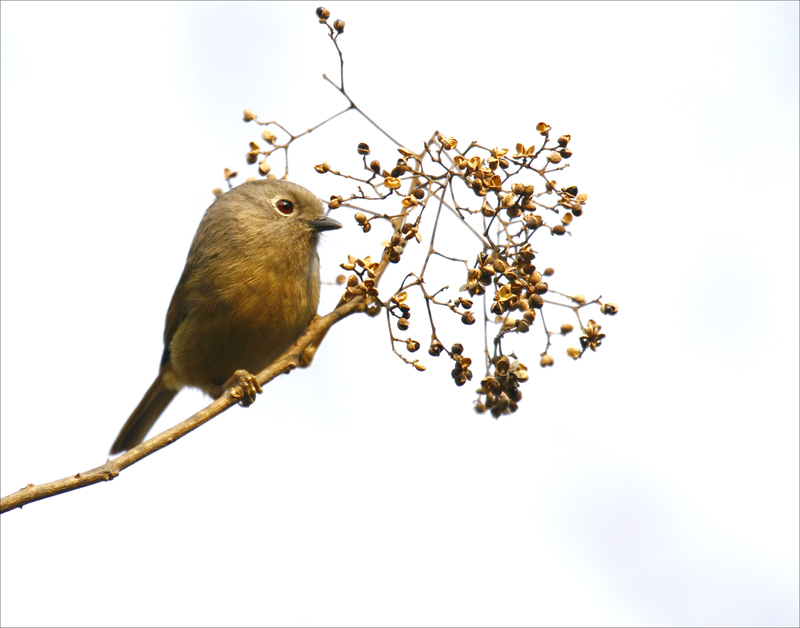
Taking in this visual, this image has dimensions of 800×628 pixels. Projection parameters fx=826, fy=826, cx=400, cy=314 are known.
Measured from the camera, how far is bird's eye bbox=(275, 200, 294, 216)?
6.52 meters

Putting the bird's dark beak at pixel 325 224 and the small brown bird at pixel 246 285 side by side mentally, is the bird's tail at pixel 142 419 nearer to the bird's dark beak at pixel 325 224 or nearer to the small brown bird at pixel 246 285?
the small brown bird at pixel 246 285

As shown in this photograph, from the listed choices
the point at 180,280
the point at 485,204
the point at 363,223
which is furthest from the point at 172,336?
the point at 485,204

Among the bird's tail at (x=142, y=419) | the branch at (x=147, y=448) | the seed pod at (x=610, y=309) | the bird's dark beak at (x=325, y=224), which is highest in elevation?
the bird's dark beak at (x=325, y=224)

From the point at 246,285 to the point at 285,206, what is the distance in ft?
2.81

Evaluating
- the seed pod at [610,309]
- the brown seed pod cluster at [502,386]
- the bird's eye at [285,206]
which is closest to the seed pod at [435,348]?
the brown seed pod cluster at [502,386]

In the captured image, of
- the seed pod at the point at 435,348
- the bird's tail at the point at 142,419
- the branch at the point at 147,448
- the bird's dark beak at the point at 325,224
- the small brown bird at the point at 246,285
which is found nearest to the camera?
the branch at the point at 147,448

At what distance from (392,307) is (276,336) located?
220 centimetres

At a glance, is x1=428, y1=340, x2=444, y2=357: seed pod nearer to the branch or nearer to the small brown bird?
the branch

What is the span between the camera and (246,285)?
236 inches

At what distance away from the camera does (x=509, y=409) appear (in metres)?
4.12

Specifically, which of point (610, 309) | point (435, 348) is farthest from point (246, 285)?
point (610, 309)

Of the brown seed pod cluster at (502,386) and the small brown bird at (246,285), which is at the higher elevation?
the small brown bird at (246,285)

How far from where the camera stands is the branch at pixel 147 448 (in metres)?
3.27

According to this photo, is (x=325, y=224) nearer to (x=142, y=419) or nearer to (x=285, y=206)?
(x=285, y=206)
